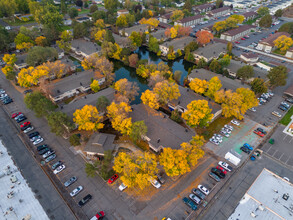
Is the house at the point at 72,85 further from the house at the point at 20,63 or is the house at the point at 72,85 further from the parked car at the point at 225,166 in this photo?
the parked car at the point at 225,166

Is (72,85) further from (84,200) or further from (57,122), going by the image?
(84,200)

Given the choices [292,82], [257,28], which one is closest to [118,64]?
[292,82]

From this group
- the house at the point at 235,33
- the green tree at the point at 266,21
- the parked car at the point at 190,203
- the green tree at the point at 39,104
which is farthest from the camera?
the green tree at the point at 266,21

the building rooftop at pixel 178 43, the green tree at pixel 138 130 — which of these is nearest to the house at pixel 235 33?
the building rooftop at pixel 178 43

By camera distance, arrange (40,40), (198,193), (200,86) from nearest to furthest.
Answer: (198,193)
(200,86)
(40,40)

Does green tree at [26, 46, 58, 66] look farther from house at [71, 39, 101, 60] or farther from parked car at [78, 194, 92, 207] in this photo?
parked car at [78, 194, 92, 207]

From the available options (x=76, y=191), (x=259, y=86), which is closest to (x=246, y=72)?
(x=259, y=86)
